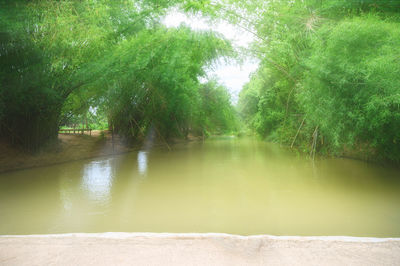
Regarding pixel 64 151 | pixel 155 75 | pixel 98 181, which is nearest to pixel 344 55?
pixel 98 181

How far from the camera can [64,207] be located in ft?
12.2

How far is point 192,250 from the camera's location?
1.75 metres

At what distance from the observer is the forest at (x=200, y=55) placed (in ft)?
13.4

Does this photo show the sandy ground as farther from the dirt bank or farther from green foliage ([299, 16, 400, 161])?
the dirt bank

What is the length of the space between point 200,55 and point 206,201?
20.4 feet

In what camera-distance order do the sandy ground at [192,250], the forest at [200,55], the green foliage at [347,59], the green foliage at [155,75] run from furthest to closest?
the green foliage at [155,75], the forest at [200,55], the green foliage at [347,59], the sandy ground at [192,250]

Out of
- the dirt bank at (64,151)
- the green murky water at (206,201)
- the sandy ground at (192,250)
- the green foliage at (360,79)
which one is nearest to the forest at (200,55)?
the green foliage at (360,79)

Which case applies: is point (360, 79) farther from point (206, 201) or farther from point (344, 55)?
point (206, 201)

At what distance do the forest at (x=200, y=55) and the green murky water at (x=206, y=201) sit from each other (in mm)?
897

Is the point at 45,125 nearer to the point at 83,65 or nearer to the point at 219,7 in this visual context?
the point at 83,65

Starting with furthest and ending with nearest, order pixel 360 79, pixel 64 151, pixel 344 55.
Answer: pixel 64 151, pixel 344 55, pixel 360 79

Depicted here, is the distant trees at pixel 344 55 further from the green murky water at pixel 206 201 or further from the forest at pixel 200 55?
the green murky water at pixel 206 201

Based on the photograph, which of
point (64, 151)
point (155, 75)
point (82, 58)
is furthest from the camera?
point (155, 75)

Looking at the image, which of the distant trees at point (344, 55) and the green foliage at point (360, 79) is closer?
the green foliage at point (360, 79)
